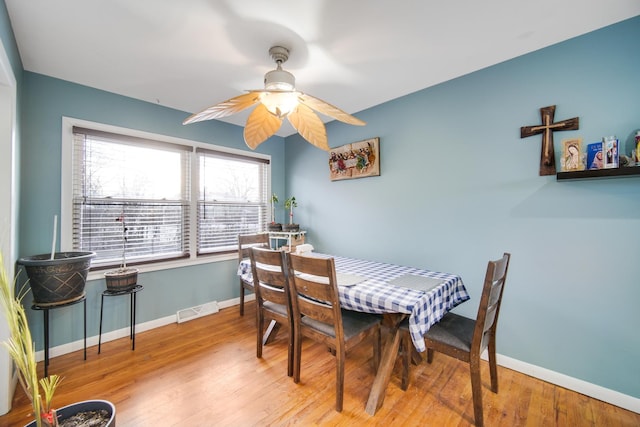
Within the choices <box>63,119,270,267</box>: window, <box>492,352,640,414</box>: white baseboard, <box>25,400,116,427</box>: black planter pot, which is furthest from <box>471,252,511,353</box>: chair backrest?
<box>63,119,270,267</box>: window

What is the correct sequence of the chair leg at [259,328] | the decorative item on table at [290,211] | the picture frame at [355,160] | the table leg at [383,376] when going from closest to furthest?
the table leg at [383,376] < the chair leg at [259,328] < the picture frame at [355,160] < the decorative item on table at [290,211]

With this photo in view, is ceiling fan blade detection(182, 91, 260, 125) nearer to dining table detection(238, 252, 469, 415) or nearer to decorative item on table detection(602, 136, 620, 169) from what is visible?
dining table detection(238, 252, 469, 415)

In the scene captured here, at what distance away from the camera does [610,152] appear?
159 centimetres

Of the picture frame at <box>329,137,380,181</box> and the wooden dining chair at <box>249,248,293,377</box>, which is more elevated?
the picture frame at <box>329,137,380,181</box>

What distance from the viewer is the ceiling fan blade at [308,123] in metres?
1.92

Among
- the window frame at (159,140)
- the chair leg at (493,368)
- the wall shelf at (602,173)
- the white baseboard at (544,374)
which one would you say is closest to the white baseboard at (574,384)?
the white baseboard at (544,374)

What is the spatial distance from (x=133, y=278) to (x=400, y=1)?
298 cm

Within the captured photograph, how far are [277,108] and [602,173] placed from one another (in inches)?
82.4

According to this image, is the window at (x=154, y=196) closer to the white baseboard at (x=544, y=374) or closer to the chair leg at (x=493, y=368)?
the white baseboard at (x=544, y=374)

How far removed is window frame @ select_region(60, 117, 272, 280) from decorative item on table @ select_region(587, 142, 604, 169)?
3.33 metres

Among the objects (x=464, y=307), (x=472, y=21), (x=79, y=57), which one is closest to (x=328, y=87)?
(x=472, y=21)

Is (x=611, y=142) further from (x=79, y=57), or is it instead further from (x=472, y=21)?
(x=79, y=57)

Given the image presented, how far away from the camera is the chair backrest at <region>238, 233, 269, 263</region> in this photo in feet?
10.1

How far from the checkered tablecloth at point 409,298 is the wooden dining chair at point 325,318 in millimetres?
154
